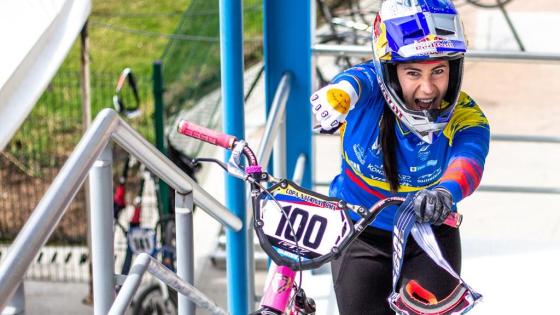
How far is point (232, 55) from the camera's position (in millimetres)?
3404

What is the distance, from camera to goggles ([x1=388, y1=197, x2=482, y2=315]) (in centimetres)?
258

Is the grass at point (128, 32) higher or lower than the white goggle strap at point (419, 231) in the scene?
higher

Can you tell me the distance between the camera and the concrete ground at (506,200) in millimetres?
4074

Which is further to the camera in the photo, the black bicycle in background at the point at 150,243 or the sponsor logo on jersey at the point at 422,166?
the black bicycle in background at the point at 150,243

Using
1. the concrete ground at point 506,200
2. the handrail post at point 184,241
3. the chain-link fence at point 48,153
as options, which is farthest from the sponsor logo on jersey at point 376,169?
the chain-link fence at point 48,153

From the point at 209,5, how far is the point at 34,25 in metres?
5.90

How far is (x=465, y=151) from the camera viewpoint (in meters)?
2.77

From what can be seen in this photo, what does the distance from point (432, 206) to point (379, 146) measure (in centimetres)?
50

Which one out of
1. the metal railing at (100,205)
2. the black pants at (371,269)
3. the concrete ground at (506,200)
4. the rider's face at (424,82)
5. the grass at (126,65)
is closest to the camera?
the metal railing at (100,205)

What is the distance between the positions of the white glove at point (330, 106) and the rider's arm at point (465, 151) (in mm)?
299

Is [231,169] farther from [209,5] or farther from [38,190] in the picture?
[209,5]

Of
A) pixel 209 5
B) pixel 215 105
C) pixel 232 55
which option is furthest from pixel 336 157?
pixel 232 55

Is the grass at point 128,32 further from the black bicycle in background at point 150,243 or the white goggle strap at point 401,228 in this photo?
the white goggle strap at point 401,228

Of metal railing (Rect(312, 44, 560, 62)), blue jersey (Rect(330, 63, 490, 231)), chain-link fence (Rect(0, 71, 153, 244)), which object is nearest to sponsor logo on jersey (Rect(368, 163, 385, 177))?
blue jersey (Rect(330, 63, 490, 231))
